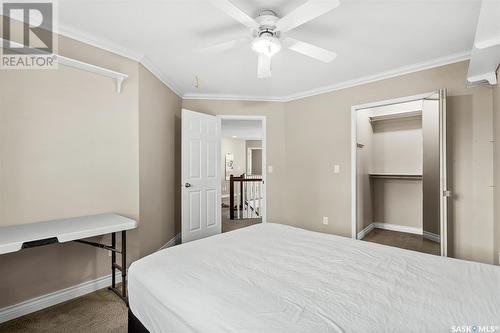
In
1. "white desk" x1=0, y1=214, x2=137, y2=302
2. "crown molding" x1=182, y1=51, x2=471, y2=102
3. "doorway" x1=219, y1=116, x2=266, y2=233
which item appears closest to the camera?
"white desk" x1=0, y1=214, x2=137, y2=302

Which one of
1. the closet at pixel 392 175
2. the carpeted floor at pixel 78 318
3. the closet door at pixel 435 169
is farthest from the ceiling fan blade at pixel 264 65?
the carpeted floor at pixel 78 318

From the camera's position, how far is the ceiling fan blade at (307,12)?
141cm

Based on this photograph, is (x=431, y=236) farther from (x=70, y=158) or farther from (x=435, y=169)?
(x=70, y=158)

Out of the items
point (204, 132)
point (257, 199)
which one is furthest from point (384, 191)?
point (204, 132)

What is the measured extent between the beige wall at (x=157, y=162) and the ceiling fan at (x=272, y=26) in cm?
135

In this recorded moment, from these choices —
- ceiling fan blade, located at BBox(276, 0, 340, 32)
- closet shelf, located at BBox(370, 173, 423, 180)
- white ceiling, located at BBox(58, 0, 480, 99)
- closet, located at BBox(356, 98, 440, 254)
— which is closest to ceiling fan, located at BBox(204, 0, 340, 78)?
ceiling fan blade, located at BBox(276, 0, 340, 32)

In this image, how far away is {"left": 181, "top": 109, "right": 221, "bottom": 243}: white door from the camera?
12.1 feet

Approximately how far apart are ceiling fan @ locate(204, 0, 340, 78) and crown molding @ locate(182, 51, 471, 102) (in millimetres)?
1628

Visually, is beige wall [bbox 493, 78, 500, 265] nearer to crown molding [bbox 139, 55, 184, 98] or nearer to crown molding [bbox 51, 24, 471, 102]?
crown molding [bbox 51, 24, 471, 102]

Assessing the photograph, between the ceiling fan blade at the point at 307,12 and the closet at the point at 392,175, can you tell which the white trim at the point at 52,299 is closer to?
the ceiling fan blade at the point at 307,12

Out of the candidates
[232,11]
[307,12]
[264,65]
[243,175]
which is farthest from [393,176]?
[232,11]

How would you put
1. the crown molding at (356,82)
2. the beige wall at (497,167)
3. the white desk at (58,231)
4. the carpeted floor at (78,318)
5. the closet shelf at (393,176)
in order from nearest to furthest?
the white desk at (58,231) → the carpeted floor at (78,318) → the beige wall at (497,167) → the crown molding at (356,82) → the closet shelf at (393,176)

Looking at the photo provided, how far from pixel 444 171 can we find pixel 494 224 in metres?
0.73

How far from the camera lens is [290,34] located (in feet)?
7.55
